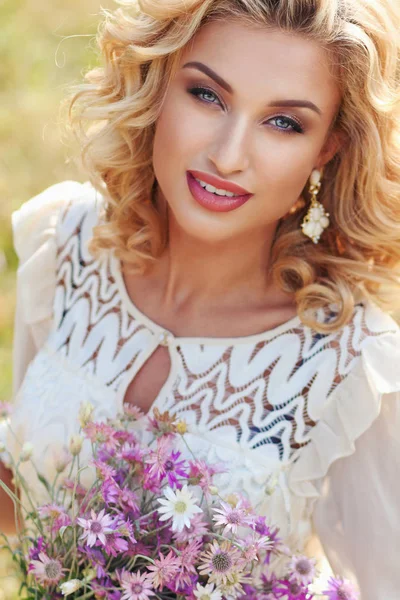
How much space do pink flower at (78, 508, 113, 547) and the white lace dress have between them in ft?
1.59

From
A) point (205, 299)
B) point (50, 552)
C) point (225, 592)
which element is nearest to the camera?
point (225, 592)

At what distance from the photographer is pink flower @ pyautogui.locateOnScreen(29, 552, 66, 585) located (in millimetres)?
1341

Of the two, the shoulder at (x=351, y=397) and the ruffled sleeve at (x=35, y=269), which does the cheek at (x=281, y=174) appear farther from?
the ruffled sleeve at (x=35, y=269)

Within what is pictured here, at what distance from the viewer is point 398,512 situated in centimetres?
179

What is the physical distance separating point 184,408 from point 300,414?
0.27m

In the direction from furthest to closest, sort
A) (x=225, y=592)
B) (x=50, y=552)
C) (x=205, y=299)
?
(x=205, y=299) < (x=50, y=552) < (x=225, y=592)

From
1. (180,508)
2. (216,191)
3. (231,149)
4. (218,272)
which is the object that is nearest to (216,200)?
(216,191)

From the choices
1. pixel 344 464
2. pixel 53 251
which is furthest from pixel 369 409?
pixel 53 251

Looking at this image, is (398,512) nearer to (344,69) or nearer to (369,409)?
(369,409)

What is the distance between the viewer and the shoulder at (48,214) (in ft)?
7.66

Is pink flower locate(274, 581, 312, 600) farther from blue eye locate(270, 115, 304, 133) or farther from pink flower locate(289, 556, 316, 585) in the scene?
blue eye locate(270, 115, 304, 133)

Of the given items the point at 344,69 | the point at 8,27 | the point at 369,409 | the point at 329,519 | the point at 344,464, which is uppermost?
the point at 344,69

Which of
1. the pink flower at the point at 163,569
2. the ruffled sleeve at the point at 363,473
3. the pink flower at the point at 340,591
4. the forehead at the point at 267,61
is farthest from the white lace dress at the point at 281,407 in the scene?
the forehead at the point at 267,61

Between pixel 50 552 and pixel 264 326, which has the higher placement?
pixel 264 326
